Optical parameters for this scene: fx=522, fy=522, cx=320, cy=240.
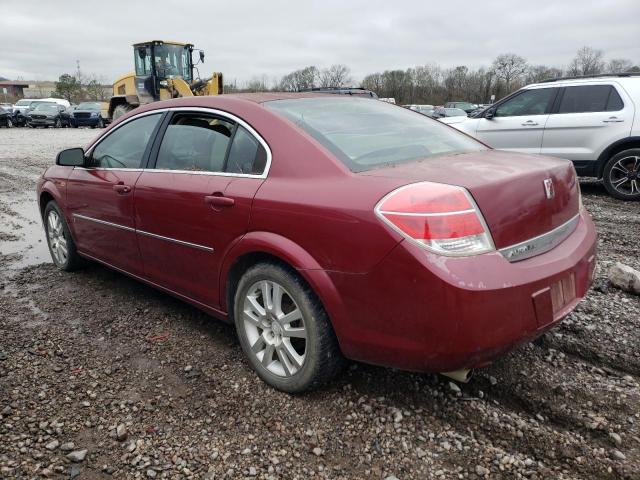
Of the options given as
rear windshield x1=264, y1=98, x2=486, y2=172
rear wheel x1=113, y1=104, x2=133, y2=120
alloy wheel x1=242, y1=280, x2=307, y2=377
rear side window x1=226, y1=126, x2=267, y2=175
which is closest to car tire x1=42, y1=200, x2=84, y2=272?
rear side window x1=226, y1=126, x2=267, y2=175

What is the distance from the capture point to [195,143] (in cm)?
330

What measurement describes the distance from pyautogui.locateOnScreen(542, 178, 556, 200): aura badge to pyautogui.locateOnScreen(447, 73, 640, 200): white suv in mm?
6083

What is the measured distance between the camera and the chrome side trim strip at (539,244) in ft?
7.40

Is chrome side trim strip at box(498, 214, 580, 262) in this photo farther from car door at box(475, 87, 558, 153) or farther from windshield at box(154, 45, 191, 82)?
windshield at box(154, 45, 191, 82)

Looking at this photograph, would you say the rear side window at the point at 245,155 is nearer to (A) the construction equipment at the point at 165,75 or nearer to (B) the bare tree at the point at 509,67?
(A) the construction equipment at the point at 165,75

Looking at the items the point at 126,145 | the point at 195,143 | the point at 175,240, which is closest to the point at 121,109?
the point at 126,145

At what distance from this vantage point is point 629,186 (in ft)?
25.3

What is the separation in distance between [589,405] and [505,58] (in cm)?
8151

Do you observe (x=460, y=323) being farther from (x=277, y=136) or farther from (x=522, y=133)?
(x=522, y=133)

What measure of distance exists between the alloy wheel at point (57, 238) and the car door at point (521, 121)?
272 inches

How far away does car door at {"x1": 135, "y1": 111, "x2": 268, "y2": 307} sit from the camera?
2.85 metres

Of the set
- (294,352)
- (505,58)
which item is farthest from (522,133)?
(505,58)

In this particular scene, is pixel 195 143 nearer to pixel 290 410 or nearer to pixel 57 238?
pixel 290 410

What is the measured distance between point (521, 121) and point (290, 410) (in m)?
7.45
